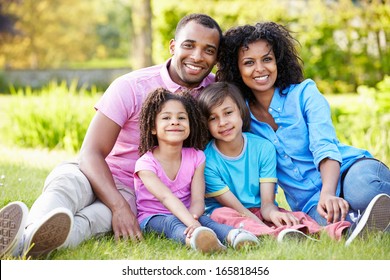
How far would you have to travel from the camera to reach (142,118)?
3.80m

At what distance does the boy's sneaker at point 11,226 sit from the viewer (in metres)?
2.87

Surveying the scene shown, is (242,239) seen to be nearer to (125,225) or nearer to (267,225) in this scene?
(267,225)

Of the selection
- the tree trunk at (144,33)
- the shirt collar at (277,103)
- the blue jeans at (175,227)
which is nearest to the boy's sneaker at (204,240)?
the blue jeans at (175,227)

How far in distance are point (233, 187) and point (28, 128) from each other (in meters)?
4.50

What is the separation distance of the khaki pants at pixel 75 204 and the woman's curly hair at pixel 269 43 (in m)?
1.10

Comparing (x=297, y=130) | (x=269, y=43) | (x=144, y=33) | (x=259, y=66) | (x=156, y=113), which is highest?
(x=144, y=33)

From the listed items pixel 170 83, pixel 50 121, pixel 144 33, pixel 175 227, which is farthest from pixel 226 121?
pixel 144 33

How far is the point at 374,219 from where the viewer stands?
3.26m

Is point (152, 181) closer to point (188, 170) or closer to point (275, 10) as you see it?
point (188, 170)

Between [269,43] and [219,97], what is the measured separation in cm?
51

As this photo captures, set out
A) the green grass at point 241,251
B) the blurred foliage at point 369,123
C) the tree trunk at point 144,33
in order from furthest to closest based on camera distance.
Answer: the tree trunk at point 144,33 < the blurred foliage at point 369,123 < the green grass at point 241,251

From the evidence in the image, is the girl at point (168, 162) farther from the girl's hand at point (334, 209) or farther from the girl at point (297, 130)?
the girl's hand at point (334, 209)

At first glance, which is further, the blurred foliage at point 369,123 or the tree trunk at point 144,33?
the tree trunk at point 144,33

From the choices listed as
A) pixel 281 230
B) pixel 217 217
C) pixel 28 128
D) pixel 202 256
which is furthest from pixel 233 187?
pixel 28 128
